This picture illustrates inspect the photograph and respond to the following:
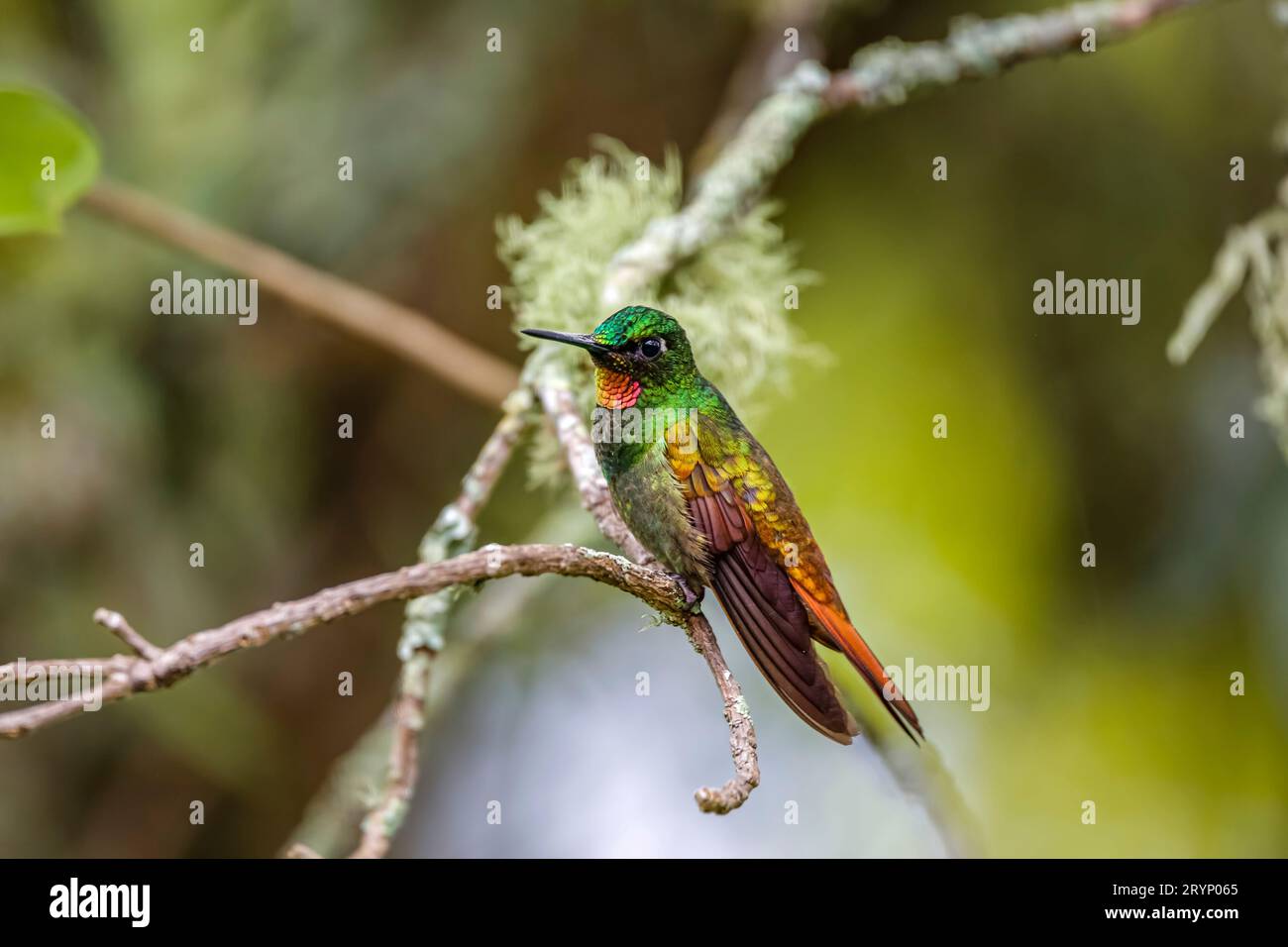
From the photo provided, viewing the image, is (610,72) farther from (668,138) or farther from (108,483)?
(108,483)

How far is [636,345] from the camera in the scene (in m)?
1.65

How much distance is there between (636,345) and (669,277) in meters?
0.47

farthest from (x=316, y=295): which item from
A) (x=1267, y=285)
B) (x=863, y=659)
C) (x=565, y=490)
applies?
(x=1267, y=285)

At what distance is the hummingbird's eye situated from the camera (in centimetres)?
165

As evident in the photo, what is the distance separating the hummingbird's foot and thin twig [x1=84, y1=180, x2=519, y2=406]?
88 centimetres

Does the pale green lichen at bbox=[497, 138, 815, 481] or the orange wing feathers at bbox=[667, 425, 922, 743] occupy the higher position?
the pale green lichen at bbox=[497, 138, 815, 481]

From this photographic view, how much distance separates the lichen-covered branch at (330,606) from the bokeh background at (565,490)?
45.5 inches

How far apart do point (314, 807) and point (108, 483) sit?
34.6 inches

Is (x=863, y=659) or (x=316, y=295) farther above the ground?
(x=316, y=295)

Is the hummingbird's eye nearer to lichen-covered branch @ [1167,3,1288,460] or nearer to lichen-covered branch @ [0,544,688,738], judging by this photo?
lichen-covered branch @ [0,544,688,738]

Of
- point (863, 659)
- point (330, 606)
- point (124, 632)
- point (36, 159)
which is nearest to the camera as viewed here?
point (124, 632)

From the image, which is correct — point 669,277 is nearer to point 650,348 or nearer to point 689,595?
point 650,348

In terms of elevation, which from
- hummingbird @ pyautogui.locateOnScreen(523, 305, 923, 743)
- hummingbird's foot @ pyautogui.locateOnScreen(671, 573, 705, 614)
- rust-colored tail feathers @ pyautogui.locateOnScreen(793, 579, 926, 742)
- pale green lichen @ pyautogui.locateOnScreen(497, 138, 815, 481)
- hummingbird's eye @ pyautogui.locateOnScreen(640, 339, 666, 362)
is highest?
pale green lichen @ pyautogui.locateOnScreen(497, 138, 815, 481)

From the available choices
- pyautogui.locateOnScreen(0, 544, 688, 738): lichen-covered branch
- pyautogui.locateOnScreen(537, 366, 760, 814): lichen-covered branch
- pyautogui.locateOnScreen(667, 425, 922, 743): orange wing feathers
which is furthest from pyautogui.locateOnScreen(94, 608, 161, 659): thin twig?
pyautogui.locateOnScreen(667, 425, 922, 743): orange wing feathers
